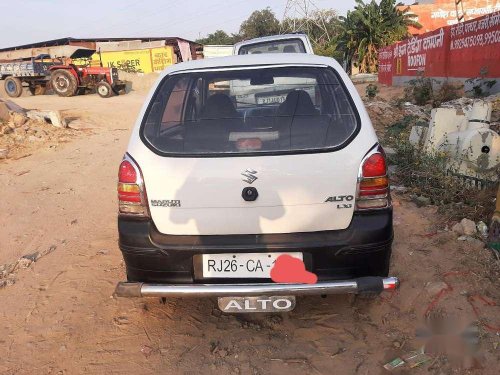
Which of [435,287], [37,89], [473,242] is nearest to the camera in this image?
[435,287]

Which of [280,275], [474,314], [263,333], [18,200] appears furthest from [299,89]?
[18,200]

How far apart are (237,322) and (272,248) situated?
835 mm

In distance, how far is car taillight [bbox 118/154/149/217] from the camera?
7.93 feet

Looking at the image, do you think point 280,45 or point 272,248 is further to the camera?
→ point 280,45

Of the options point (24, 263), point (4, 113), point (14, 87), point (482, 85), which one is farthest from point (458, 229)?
point (14, 87)

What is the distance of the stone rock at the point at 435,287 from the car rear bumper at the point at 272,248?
2.60ft

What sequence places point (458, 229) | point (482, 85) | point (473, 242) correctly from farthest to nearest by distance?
1. point (482, 85)
2. point (458, 229)
3. point (473, 242)

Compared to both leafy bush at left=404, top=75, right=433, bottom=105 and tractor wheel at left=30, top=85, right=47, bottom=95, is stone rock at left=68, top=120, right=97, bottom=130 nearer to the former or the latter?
leafy bush at left=404, top=75, right=433, bottom=105

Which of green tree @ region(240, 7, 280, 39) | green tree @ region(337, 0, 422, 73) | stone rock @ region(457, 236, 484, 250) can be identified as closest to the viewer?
stone rock @ region(457, 236, 484, 250)

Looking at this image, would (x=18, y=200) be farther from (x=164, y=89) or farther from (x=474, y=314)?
(x=474, y=314)

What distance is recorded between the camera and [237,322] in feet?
9.56

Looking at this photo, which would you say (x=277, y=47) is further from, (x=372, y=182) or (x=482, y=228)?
(x=372, y=182)

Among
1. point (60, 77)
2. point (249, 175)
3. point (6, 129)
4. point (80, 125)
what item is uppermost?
point (60, 77)

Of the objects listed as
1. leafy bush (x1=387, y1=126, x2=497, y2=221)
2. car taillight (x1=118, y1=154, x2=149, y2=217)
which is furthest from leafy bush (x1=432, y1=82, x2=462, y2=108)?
car taillight (x1=118, y1=154, x2=149, y2=217)
